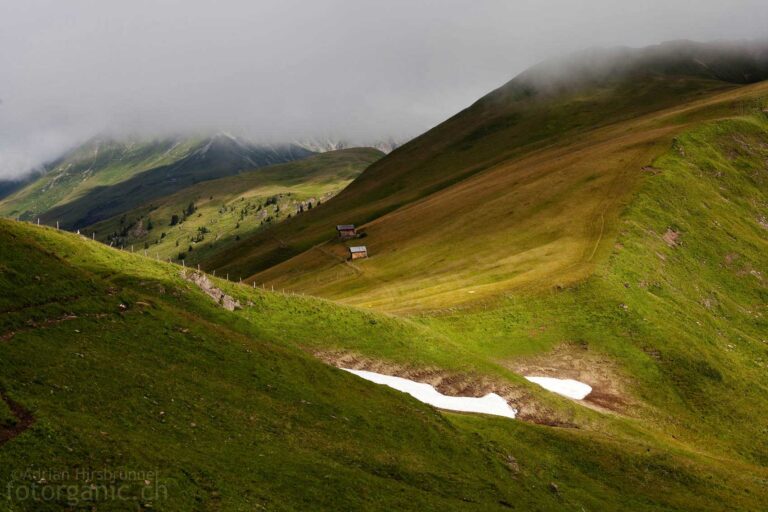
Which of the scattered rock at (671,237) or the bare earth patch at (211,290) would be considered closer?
the bare earth patch at (211,290)

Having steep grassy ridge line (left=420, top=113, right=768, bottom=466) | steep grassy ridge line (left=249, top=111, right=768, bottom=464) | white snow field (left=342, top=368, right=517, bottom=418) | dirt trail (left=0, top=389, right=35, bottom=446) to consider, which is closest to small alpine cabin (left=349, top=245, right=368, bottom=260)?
steep grassy ridge line (left=249, top=111, right=768, bottom=464)

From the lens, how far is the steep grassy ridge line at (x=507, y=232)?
9644cm

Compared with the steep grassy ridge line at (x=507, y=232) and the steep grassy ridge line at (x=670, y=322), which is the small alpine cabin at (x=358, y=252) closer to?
the steep grassy ridge line at (x=507, y=232)

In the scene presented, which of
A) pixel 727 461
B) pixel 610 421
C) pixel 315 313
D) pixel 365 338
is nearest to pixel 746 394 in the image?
pixel 727 461

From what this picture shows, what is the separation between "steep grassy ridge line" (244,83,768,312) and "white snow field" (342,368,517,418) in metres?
26.5

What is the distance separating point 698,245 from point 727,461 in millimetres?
51175

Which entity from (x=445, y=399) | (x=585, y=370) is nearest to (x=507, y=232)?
(x=585, y=370)

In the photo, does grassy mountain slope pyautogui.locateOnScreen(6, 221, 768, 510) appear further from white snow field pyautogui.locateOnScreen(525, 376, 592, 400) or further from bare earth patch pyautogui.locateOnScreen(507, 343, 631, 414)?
white snow field pyautogui.locateOnScreen(525, 376, 592, 400)

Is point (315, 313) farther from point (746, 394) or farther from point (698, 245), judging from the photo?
point (698, 245)

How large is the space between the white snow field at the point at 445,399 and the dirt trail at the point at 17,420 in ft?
106

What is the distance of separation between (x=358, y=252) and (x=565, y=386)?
266 feet

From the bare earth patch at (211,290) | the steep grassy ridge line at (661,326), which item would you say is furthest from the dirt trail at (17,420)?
the steep grassy ridge line at (661,326)

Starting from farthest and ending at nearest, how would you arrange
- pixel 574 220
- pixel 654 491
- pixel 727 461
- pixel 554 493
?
pixel 574 220, pixel 727 461, pixel 654 491, pixel 554 493

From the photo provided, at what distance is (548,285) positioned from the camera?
87.9 metres
